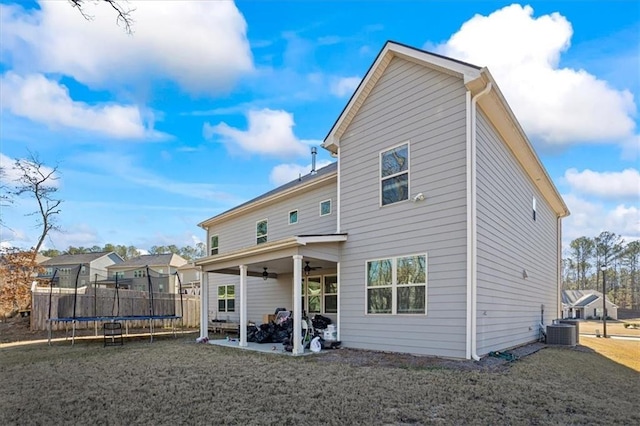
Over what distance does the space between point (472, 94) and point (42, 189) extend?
2285 centimetres

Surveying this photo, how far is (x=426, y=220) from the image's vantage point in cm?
821

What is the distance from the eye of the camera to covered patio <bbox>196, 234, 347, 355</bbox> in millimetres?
9016

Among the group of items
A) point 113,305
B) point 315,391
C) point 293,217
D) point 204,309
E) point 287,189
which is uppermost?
point 287,189

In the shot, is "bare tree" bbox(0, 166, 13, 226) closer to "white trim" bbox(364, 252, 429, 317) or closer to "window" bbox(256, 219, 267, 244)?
"window" bbox(256, 219, 267, 244)

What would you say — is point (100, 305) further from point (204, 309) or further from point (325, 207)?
point (325, 207)

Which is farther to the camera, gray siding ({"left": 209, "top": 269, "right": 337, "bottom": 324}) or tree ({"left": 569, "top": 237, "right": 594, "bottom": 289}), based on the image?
tree ({"left": 569, "top": 237, "right": 594, "bottom": 289})

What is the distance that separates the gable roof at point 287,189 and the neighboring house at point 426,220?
48 centimetres

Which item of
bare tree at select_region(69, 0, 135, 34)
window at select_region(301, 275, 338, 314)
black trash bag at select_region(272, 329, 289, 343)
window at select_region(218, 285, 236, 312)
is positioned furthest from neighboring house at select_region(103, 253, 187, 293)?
bare tree at select_region(69, 0, 135, 34)

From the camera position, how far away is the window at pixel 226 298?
16508 millimetres

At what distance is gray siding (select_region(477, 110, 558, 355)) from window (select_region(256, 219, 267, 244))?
8.73 m

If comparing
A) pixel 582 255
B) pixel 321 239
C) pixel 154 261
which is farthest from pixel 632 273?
pixel 154 261

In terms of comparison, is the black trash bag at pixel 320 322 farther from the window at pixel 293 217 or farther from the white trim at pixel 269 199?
the white trim at pixel 269 199

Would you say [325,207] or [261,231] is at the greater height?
[325,207]

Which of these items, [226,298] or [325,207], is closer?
[325,207]
